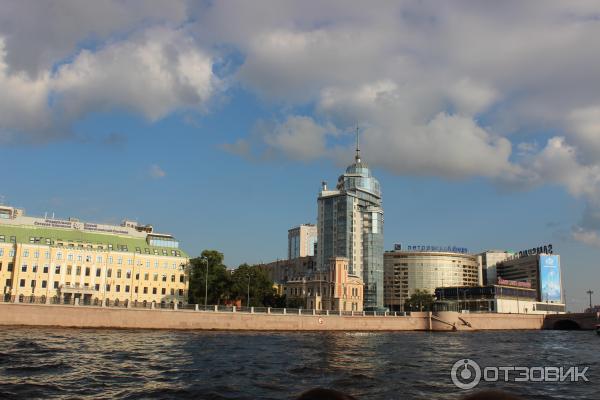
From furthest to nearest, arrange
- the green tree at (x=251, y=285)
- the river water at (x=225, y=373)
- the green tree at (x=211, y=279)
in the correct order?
the green tree at (x=251, y=285)
the green tree at (x=211, y=279)
the river water at (x=225, y=373)

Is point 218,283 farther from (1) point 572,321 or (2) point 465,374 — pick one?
(1) point 572,321

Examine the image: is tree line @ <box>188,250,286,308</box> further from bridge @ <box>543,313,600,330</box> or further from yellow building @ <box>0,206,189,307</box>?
bridge @ <box>543,313,600,330</box>

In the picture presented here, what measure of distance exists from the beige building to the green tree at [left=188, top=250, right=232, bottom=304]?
33.9 meters

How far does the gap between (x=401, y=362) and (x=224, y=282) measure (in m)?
87.0

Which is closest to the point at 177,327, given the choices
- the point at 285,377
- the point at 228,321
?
the point at 228,321

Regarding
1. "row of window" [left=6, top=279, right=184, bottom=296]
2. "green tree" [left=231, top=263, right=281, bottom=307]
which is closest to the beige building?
"green tree" [left=231, top=263, right=281, bottom=307]

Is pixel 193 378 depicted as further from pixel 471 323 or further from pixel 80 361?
pixel 471 323

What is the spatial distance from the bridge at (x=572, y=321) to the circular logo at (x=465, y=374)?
474ft

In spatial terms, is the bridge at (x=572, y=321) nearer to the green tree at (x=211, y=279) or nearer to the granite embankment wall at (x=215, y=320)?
the granite embankment wall at (x=215, y=320)

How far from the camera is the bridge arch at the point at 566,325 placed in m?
179

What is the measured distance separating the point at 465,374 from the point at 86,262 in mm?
100147

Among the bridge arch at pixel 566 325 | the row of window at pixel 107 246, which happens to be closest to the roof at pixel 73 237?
the row of window at pixel 107 246

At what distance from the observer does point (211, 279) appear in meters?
131

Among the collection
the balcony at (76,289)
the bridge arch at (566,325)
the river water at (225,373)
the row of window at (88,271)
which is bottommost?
the bridge arch at (566,325)
